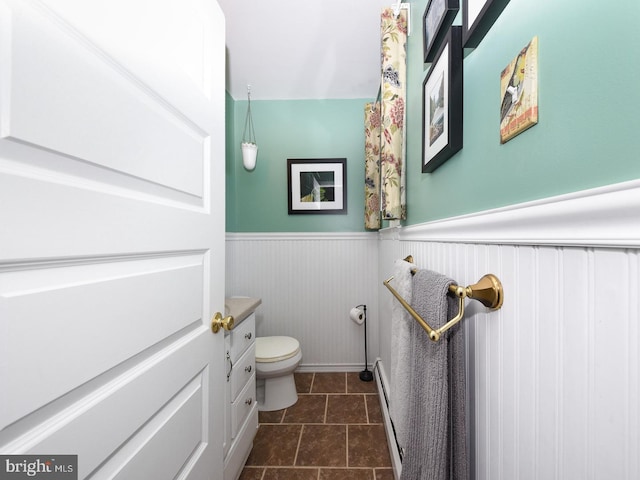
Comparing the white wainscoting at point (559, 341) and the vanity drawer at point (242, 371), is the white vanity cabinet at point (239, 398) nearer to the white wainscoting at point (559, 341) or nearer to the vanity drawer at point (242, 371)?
the vanity drawer at point (242, 371)

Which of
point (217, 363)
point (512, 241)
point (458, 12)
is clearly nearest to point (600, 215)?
point (512, 241)

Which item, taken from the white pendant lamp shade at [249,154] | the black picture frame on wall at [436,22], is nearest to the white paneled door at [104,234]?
the black picture frame on wall at [436,22]

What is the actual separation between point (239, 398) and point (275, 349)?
515 millimetres

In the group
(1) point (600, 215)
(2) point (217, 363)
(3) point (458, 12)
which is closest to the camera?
(1) point (600, 215)

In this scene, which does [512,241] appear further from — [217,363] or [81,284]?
[217,363]

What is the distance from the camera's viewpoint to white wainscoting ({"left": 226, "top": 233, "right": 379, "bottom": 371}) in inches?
90.4

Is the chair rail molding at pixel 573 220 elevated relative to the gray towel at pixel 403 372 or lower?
elevated

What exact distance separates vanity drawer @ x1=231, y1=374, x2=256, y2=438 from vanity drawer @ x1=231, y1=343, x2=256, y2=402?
0.03 metres

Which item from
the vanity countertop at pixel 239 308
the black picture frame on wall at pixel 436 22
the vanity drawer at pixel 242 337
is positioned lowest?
the vanity drawer at pixel 242 337

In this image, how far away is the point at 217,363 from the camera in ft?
3.05

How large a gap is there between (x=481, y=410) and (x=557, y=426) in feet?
0.74

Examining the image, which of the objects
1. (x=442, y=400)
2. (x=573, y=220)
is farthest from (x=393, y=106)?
(x=442, y=400)

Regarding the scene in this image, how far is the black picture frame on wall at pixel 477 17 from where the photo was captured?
0.54m

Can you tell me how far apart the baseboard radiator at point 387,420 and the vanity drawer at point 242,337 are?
32.0 inches
